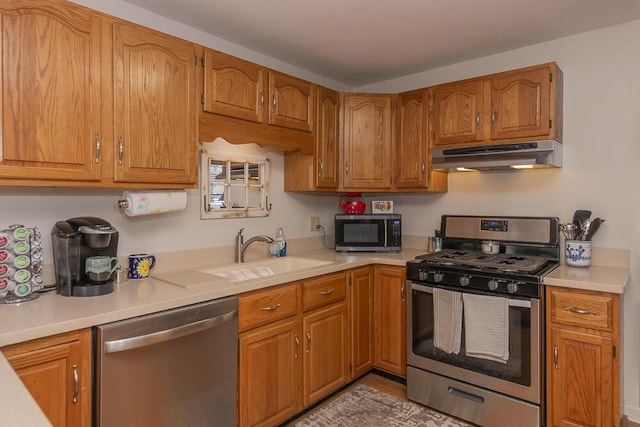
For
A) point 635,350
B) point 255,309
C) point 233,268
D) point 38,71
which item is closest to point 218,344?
point 255,309

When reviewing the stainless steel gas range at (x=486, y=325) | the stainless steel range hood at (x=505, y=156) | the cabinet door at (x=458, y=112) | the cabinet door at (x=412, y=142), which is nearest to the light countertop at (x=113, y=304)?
the stainless steel gas range at (x=486, y=325)

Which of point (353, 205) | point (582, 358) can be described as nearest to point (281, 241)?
point (353, 205)

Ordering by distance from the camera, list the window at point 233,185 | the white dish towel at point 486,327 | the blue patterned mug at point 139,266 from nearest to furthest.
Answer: the blue patterned mug at point 139,266
the white dish towel at point 486,327
the window at point 233,185

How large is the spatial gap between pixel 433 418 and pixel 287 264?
1.37 m

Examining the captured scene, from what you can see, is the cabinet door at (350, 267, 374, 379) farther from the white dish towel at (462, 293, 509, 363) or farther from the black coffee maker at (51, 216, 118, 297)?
the black coffee maker at (51, 216, 118, 297)

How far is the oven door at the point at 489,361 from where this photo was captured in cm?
218

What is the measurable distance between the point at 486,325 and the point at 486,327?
1 cm

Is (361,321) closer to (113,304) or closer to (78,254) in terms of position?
(113,304)

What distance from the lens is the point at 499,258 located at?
8.70ft

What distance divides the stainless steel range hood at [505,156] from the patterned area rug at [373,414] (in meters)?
1.61

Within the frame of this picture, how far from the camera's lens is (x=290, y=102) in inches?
106

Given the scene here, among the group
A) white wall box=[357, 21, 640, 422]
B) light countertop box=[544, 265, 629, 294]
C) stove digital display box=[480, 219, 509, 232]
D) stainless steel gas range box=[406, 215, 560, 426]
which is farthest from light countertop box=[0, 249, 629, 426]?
stove digital display box=[480, 219, 509, 232]

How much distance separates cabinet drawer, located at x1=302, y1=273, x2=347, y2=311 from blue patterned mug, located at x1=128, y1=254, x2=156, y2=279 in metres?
0.88

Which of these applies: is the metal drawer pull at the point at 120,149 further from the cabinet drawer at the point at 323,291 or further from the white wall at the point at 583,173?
the cabinet drawer at the point at 323,291
